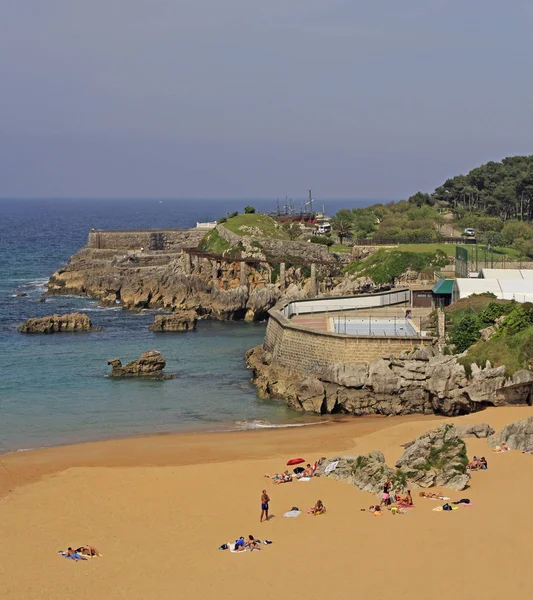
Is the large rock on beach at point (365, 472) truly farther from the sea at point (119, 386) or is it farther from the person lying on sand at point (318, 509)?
the sea at point (119, 386)

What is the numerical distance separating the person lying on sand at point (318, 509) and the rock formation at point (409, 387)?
1183 centimetres

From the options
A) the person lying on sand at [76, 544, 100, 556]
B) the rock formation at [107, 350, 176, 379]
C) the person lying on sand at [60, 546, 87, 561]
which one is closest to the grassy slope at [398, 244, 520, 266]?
the rock formation at [107, 350, 176, 379]

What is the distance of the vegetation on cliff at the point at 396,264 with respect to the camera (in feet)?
217

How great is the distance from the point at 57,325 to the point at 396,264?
919 inches

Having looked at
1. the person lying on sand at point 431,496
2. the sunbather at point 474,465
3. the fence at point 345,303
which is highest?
Answer: the fence at point 345,303

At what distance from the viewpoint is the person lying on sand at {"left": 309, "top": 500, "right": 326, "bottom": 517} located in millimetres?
26969

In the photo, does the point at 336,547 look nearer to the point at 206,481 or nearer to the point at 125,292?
the point at 206,481

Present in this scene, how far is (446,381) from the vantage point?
125ft

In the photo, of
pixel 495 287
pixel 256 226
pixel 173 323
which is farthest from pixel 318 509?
pixel 256 226

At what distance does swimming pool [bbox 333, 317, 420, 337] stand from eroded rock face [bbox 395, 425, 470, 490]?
524 inches

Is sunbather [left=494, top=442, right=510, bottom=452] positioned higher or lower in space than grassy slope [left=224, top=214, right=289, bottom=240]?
lower

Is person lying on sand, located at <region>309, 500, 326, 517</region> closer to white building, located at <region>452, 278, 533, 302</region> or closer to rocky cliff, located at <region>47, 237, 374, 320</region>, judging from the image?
white building, located at <region>452, 278, 533, 302</region>

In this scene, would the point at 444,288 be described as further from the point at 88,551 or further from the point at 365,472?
the point at 88,551

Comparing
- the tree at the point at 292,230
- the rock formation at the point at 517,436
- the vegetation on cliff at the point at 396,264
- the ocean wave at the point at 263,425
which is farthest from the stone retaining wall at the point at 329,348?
the tree at the point at 292,230
